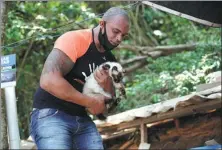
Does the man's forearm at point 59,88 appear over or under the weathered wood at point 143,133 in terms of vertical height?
over

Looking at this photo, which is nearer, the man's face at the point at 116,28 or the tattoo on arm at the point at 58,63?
the tattoo on arm at the point at 58,63

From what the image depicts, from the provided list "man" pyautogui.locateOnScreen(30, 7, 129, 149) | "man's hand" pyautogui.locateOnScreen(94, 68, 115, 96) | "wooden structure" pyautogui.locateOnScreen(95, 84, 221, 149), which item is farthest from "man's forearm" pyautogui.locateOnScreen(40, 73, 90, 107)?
"wooden structure" pyautogui.locateOnScreen(95, 84, 221, 149)

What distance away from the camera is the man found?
10.2ft

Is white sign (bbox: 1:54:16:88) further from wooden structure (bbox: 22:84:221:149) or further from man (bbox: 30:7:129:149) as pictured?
wooden structure (bbox: 22:84:221:149)

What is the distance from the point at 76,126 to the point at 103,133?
155 inches

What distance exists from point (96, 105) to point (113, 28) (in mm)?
558

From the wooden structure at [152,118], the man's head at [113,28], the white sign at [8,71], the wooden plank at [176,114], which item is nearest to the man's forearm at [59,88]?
the man's head at [113,28]

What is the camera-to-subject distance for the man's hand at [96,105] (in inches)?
128

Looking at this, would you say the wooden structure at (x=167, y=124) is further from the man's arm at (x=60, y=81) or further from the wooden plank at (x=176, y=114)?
the man's arm at (x=60, y=81)

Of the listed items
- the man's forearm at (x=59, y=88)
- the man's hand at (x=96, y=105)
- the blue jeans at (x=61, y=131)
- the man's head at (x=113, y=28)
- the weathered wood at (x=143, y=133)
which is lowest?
the weathered wood at (x=143, y=133)

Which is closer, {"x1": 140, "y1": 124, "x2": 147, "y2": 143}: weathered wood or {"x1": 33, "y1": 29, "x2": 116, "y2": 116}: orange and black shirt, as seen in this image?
{"x1": 33, "y1": 29, "x2": 116, "y2": 116}: orange and black shirt

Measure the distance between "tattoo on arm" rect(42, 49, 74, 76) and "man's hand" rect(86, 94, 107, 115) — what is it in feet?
0.90

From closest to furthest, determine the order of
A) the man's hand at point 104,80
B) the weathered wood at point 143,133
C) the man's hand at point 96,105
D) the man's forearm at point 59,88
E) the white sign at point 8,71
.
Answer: the man's forearm at point 59,88 → the man's hand at point 96,105 → the man's hand at point 104,80 → the white sign at point 8,71 → the weathered wood at point 143,133

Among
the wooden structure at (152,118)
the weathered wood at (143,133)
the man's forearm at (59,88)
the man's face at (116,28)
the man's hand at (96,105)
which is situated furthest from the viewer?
the weathered wood at (143,133)
